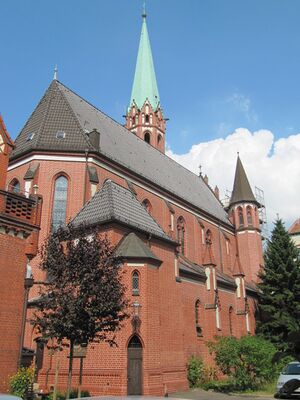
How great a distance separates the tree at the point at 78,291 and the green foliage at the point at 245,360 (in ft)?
36.0

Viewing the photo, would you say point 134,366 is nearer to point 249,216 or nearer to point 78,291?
point 78,291

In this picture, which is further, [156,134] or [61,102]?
[156,134]

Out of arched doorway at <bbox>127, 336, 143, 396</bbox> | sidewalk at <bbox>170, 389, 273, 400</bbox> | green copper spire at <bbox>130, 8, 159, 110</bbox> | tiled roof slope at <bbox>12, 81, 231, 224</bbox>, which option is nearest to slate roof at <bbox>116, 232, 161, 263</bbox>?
arched doorway at <bbox>127, 336, 143, 396</bbox>

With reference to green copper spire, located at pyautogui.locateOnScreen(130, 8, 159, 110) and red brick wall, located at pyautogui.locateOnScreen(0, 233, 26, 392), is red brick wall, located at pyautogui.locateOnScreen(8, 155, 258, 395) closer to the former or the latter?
red brick wall, located at pyautogui.locateOnScreen(0, 233, 26, 392)

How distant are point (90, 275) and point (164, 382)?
1026cm

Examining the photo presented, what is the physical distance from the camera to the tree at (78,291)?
1227cm

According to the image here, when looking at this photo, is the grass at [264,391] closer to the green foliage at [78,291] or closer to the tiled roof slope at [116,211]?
the tiled roof slope at [116,211]

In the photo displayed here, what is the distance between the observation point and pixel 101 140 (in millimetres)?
30109

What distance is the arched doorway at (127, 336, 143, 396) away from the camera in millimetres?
17781

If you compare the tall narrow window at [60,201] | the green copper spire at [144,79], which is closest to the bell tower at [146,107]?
the green copper spire at [144,79]

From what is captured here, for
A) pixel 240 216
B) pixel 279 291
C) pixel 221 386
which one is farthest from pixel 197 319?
pixel 240 216

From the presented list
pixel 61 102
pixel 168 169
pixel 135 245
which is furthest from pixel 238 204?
pixel 135 245

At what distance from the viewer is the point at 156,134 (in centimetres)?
5044

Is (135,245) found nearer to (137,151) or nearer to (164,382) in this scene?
(164,382)
